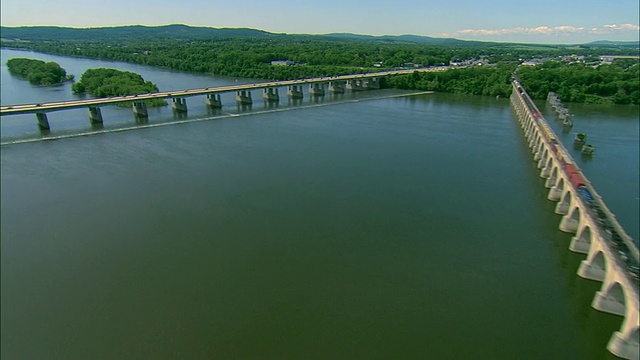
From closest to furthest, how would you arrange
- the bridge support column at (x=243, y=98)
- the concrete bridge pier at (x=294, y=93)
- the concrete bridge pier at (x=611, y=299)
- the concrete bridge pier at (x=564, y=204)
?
the concrete bridge pier at (x=611, y=299), the concrete bridge pier at (x=564, y=204), the bridge support column at (x=243, y=98), the concrete bridge pier at (x=294, y=93)

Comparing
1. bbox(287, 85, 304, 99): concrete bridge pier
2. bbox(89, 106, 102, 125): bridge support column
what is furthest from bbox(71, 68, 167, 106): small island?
bbox(287, 85, 304, 99): concrete bridge pier

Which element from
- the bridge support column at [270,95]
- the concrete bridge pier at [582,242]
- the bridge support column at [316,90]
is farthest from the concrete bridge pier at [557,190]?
the bridge support column at [316,90]

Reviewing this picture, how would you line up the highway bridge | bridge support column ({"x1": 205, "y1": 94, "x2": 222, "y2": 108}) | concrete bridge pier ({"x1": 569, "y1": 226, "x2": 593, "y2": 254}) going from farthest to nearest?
bridge support column ({"x1": 205, "y1": 94, "x2": 222, "y2": 108}) → the highway bridge → concrete bridge pier ({"x1": 569, "y1": 226, "x2": 593, "y2": 254})

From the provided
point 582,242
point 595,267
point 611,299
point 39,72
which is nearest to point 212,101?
point 39,72

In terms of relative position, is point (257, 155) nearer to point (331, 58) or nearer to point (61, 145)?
point (61, 145)

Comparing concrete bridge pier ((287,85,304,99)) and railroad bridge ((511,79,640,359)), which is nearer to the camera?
railroad bridge ((511,79,640,359))

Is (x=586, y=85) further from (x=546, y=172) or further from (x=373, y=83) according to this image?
(x=546, y=172)

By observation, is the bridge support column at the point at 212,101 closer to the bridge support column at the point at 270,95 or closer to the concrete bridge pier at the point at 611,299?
the bridge support column at the point at 270,95

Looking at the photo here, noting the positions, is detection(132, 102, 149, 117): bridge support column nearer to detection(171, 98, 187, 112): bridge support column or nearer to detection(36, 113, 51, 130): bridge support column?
detection(171, 98, 187, 112): bridge support column

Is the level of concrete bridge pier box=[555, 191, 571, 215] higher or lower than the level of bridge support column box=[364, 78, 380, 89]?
lower
